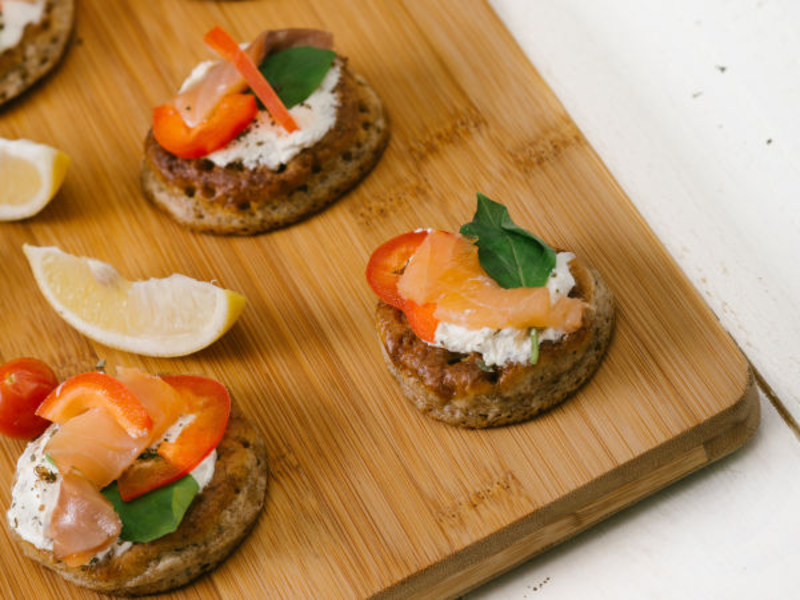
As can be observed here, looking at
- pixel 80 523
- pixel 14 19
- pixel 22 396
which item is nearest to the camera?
pixel 80 523

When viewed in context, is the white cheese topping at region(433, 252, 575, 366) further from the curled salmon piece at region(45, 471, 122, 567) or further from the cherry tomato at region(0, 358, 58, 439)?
the cherry tomato at region(0, 358, 58, 439)

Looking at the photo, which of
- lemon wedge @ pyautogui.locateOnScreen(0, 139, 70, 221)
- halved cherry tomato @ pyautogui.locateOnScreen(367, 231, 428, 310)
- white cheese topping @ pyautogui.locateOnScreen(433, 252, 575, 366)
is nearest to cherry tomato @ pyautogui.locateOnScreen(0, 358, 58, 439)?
lemon wedge @ pyautogui.locateOnScreen(0, 139, 70, 221)

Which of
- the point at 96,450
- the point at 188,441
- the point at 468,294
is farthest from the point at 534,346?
the point at 96,450

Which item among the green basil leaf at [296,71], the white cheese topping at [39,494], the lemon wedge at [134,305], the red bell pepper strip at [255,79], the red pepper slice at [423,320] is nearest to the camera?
the white cheese topping at [39,494]

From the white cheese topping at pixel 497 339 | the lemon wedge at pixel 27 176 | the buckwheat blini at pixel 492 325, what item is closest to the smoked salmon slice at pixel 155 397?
the buckwheat blini at pixel 492 325

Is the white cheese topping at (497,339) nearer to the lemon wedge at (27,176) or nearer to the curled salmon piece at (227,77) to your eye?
the curled salmon piece at (227,77)

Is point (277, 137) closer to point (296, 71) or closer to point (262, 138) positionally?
point (262, 138)

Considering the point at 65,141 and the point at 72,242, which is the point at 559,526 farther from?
the point at 65,141
